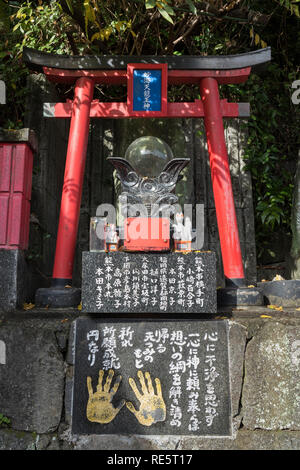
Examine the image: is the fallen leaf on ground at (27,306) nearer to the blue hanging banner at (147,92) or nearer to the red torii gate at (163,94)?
the red torii gate at (163,94)

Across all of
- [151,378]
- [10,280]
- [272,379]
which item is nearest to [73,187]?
[10,280]

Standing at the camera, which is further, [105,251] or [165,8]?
[105,251]

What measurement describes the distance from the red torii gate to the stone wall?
1258mm

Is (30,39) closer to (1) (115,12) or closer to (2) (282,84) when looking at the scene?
(1) (115,12)

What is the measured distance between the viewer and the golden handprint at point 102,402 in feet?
10.4

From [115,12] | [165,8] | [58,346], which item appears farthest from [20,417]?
[115,12]

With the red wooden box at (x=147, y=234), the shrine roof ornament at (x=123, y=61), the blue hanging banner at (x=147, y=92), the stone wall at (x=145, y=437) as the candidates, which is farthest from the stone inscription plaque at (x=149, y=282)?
the shrine roof ornament at (x=123, y=61)

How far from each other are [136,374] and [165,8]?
2979 mm

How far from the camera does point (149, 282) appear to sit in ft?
11.1

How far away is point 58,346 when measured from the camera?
337 cm

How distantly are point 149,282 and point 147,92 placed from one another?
7.82 ft

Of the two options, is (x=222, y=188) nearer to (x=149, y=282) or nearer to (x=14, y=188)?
(x=149, y=282)

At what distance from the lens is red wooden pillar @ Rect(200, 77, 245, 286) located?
4.14 m

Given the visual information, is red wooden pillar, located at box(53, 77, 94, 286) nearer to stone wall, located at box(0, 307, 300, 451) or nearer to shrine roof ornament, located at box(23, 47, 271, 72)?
shrine roof ornament, located at box(23, 47, 271, 72)
